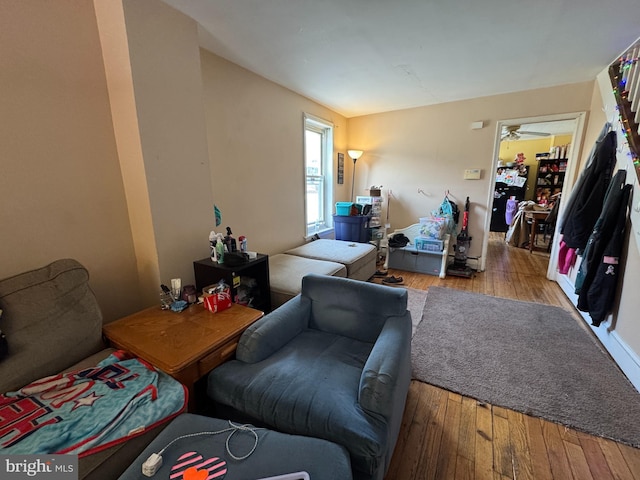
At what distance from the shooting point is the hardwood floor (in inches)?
48.8

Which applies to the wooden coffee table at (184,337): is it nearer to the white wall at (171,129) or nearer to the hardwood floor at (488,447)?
the white wall at (171,129)

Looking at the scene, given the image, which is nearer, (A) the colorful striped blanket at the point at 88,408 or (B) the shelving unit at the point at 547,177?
(A) the colorful striped blanket at the point at 88,408

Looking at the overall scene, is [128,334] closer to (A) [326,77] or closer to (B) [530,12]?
(A) [326,77]

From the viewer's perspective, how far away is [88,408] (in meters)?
0.97

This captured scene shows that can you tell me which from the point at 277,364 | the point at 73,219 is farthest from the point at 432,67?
the point at 73,219

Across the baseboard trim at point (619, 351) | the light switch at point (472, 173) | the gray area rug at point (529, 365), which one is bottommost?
the gray area rug at point (529, 365)

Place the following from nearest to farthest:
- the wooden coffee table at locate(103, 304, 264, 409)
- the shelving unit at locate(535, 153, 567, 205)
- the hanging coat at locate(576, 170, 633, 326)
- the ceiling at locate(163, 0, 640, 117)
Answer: the wooden coffee table at locate(103, 304, 264, 409), the ceiling at locate(163, 0, 640, 117), the hanging coat at locate(576, 170, 633, 326), the shelving unit at locate(535, 153, 567, 205)

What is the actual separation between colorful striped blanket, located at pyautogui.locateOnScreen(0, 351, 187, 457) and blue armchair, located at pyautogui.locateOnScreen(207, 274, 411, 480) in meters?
0.26

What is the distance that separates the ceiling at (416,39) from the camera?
5.47 ft

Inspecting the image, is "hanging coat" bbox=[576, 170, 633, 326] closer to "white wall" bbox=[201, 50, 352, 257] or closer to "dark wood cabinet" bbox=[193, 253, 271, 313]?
"dark wood cabinet" bbox=[193, 253, 271, 313]

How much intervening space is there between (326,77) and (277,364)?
2746mm

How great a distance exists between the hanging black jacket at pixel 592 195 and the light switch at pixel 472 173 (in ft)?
3.99

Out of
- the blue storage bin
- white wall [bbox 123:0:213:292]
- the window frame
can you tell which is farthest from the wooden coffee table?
the blue storage bin

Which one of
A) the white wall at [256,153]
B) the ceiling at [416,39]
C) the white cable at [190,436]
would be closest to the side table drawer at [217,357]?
the white cable at [190,436]
